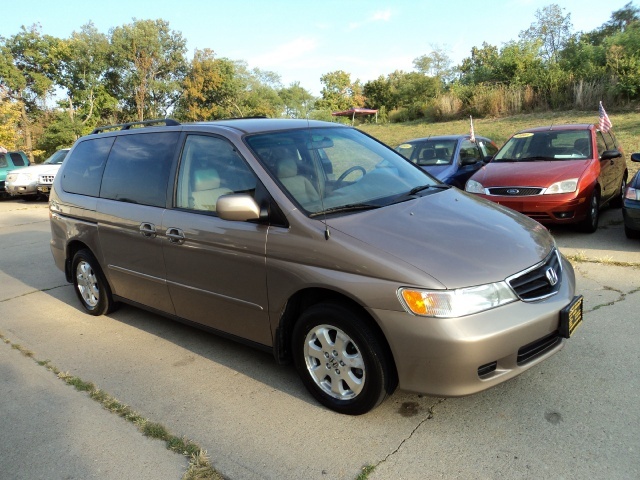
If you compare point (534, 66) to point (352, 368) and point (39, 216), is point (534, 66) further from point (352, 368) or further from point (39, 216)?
point (352, 368)

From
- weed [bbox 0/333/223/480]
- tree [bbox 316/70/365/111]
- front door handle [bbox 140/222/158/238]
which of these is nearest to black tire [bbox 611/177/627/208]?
front door handle [bbox 140/222/158/238]

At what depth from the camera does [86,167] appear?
512 cm

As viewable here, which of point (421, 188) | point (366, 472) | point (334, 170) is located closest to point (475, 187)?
point (421, 188)

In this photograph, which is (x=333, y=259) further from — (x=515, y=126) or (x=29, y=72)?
(x=29, y=72)

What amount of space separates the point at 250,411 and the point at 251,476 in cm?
65

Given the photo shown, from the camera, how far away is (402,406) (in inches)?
125

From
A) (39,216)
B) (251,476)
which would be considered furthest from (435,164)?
(39,216)

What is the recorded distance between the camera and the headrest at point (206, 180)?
372 centimetres

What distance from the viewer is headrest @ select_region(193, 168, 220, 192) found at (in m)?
3.72

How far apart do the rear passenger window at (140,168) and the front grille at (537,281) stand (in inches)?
105

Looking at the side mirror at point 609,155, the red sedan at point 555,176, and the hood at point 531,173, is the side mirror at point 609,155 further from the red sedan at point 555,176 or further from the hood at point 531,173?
the hood at point 531,173

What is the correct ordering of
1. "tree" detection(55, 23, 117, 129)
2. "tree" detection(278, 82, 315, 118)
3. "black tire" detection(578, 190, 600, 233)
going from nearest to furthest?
"black tire" detection(578, 190, 600, 233) < "tree" detection(55, 23, 117, 129) < "tree" detection(278, 82, 315, 118)

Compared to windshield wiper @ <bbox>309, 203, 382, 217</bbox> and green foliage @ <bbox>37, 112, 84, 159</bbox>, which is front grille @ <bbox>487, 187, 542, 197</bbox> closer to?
windshield wiper @ <bbox>309, 203, 382, 217</bbox>

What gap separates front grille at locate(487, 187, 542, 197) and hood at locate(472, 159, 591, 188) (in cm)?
5
